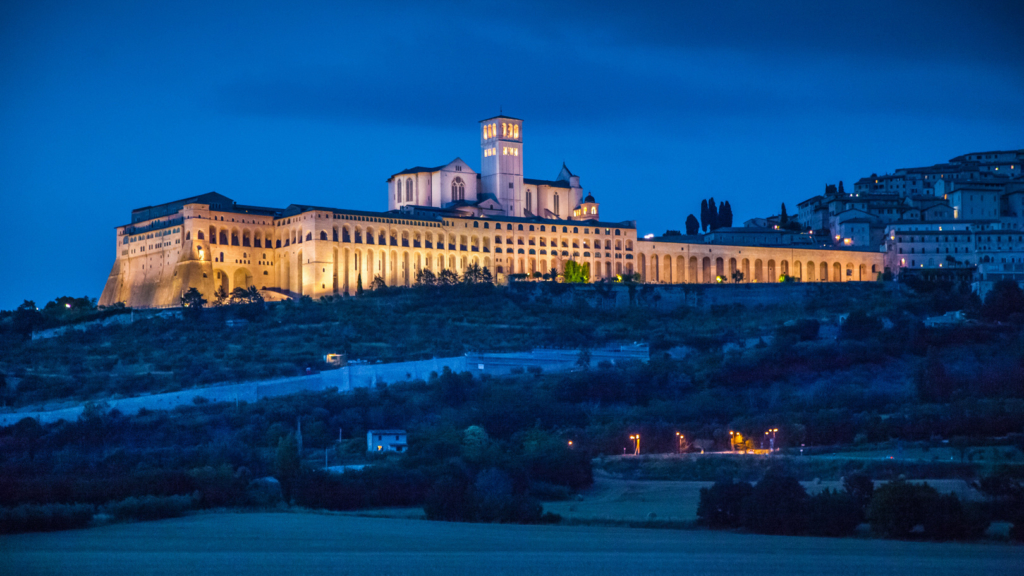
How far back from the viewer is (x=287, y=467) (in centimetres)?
3428

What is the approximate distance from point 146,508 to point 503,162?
48.7m

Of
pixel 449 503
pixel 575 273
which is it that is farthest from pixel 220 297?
pixel 449 503

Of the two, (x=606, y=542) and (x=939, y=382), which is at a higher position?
(x=939, y=382)

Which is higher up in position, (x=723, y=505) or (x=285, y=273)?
(x=285, y=273)

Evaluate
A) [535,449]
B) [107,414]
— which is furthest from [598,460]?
[107,414]

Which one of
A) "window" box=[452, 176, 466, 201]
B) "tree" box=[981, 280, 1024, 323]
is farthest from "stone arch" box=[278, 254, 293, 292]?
"tree" box=[981, 280, 1024, 323]

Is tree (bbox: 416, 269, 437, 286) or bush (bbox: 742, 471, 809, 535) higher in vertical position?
tree (bbox: 416, 269, 437, 286)

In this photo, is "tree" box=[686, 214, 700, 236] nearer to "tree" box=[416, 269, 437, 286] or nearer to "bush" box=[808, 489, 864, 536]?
"tree" box=[416, 269, 437, 286]

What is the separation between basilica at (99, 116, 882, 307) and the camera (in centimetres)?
6562

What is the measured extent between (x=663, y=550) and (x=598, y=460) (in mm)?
13238

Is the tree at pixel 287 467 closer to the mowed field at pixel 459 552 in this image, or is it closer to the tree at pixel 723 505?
the mowed field at pixel 459 552

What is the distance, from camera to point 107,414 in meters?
45.2

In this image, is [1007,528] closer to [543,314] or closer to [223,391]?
[223,391]

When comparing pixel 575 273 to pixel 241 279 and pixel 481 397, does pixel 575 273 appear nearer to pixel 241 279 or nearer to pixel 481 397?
pixel 241 279
